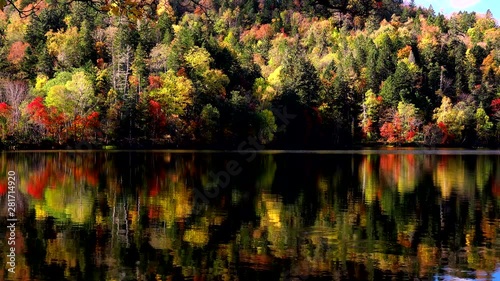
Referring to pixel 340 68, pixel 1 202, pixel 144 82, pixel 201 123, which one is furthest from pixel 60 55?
pixel 1 202

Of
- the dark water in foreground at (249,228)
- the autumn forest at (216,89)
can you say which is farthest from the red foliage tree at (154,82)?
the dark water in foreground at (249,228)

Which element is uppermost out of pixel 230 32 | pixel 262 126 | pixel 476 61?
pixel 230 32

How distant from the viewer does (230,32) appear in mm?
184875

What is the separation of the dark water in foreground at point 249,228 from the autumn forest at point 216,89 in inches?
1318

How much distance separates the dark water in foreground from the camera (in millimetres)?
15938

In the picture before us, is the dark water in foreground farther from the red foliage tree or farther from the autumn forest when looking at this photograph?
the red foliage tree

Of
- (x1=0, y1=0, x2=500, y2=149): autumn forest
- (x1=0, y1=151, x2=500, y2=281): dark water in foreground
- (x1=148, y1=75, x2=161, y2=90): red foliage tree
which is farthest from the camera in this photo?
(x1=148, y1=75, x2=161, y2=90): red foliage tree

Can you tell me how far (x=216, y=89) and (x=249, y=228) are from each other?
77.6 meters

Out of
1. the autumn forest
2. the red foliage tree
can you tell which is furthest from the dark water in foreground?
the red foliage tree

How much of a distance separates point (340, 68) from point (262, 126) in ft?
172

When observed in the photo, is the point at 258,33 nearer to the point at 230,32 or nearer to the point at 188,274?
the point at 230,32

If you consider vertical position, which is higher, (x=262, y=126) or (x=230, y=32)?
(x=230, y=32)

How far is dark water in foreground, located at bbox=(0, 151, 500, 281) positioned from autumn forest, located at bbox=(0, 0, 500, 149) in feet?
110

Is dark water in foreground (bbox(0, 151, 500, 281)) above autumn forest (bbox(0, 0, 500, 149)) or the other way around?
the other way around
